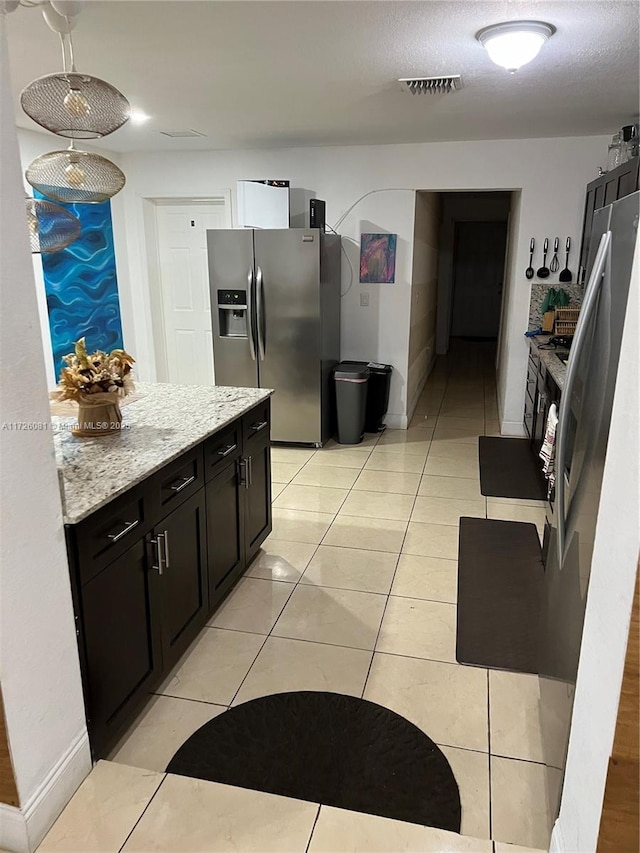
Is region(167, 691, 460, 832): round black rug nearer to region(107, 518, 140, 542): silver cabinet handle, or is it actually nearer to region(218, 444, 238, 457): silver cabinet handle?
region(107, 518, 140, 542): silver cabinet handle

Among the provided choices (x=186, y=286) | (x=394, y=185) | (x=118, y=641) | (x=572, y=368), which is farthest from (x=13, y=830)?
(x=186, y=286)

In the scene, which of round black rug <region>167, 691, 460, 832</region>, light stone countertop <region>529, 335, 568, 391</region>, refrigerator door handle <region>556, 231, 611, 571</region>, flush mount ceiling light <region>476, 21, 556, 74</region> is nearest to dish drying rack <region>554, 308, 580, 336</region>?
light stone countertop <region>529, 335, 568, 391</region>

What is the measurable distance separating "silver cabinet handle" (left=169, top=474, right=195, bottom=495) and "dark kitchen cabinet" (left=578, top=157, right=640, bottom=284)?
1.95 metres

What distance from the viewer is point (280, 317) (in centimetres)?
508

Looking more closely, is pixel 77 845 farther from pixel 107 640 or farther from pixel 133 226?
pixel 133 226

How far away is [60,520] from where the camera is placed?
1711 millimetres

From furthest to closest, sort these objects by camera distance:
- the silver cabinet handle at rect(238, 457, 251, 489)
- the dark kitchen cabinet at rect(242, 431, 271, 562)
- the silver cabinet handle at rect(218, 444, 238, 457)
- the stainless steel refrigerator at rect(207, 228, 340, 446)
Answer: the stainless steel refrigerator at rect(207, 228, 340, 446)
the dark kitchen cabinet at rect(242, 431, 271, 562)
the silver cabinet handle at rect(238, 457, 251, 489)
the silver cabinet handle at rect(218, 444, 238, 457)

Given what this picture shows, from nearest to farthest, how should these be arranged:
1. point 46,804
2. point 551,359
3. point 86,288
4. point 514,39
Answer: point 46,804 < point 514,39 < point 551,359 < point 86,288

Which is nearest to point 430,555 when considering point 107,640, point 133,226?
point 107,640

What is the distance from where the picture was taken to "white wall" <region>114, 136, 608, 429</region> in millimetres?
5062

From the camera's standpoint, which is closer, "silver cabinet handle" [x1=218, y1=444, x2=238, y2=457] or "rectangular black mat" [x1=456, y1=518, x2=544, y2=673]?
"rectangular black mat" [x1=456, y1=518, x2=544, y2=673]

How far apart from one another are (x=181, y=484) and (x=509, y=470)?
10.3ft

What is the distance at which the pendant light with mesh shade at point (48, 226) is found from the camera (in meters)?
2.31

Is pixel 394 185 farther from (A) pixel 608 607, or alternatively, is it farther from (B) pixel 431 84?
(A) pixel 608 607
